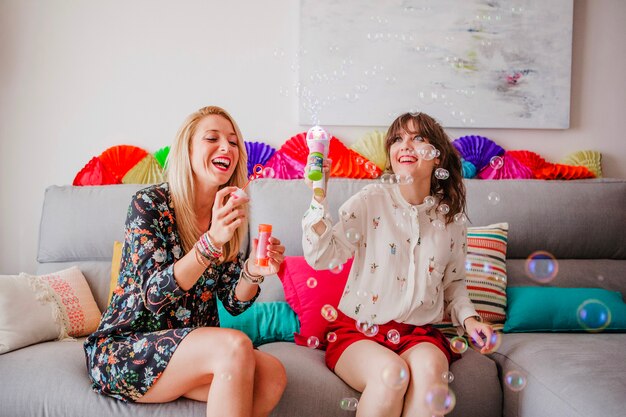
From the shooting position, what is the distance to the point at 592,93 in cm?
303

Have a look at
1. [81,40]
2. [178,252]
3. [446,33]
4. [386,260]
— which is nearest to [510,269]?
[386,260]

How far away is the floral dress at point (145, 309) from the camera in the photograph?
1.42m

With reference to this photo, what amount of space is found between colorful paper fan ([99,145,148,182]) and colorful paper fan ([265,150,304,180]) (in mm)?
636

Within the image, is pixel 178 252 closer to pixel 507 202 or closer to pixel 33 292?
pixel 33 292

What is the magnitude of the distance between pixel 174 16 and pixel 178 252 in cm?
164

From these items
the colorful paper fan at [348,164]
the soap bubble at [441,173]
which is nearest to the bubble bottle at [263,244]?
the soap bubble at [441,173]

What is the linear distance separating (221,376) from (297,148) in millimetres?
1531

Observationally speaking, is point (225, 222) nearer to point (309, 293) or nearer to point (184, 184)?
point (184, 184)

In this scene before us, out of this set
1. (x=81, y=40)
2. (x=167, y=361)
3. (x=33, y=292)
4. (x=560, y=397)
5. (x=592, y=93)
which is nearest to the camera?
(x=167, y=361)

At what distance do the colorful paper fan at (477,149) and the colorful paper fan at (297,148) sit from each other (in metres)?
0.76

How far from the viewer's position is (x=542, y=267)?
8.16 feet

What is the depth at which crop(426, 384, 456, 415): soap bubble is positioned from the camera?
1.44m

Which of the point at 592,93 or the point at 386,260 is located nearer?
the point at 386,260

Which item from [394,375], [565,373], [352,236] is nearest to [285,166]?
[352,236]
